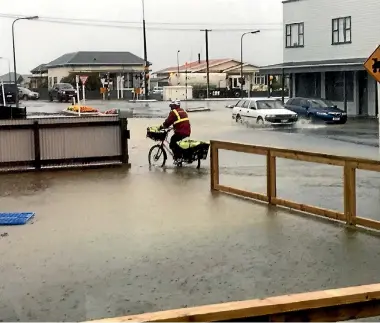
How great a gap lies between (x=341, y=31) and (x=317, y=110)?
8.40m

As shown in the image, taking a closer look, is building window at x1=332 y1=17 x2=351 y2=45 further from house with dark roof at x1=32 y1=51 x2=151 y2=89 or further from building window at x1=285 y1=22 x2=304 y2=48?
house with dark roof at x1=32 y1=51 x2=151 y2=89

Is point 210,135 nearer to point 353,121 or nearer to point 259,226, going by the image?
point 353,121

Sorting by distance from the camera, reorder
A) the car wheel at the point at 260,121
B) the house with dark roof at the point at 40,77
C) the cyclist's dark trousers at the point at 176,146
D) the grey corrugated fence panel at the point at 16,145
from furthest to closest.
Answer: the house with dark roof at the point at 40,77, the car wheel at the point at 260,121, the cyclist's dark trousers at the point at 176,146, the grey corrugated fence panel at the point at 16,145

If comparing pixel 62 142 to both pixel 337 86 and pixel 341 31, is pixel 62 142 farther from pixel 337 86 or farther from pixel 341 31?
pixel 337 86

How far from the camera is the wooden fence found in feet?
54.3

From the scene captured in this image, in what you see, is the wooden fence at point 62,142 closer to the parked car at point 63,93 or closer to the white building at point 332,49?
the white building at point 332,49

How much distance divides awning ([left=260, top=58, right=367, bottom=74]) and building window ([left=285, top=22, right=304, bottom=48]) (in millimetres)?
1469

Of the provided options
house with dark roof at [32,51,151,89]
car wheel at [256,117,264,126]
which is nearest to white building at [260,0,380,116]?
car wheel at [256,117,264,126]

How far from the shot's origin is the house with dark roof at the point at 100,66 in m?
106

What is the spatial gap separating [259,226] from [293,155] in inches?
60.6

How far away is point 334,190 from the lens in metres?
13.0

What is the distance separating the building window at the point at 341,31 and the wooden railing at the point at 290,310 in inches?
1606

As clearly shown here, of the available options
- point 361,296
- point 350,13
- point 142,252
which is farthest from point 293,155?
point 350,13

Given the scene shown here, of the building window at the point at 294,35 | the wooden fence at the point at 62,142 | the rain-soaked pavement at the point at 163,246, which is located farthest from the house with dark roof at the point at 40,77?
the rain-soaked pavement at the point at 163,246
